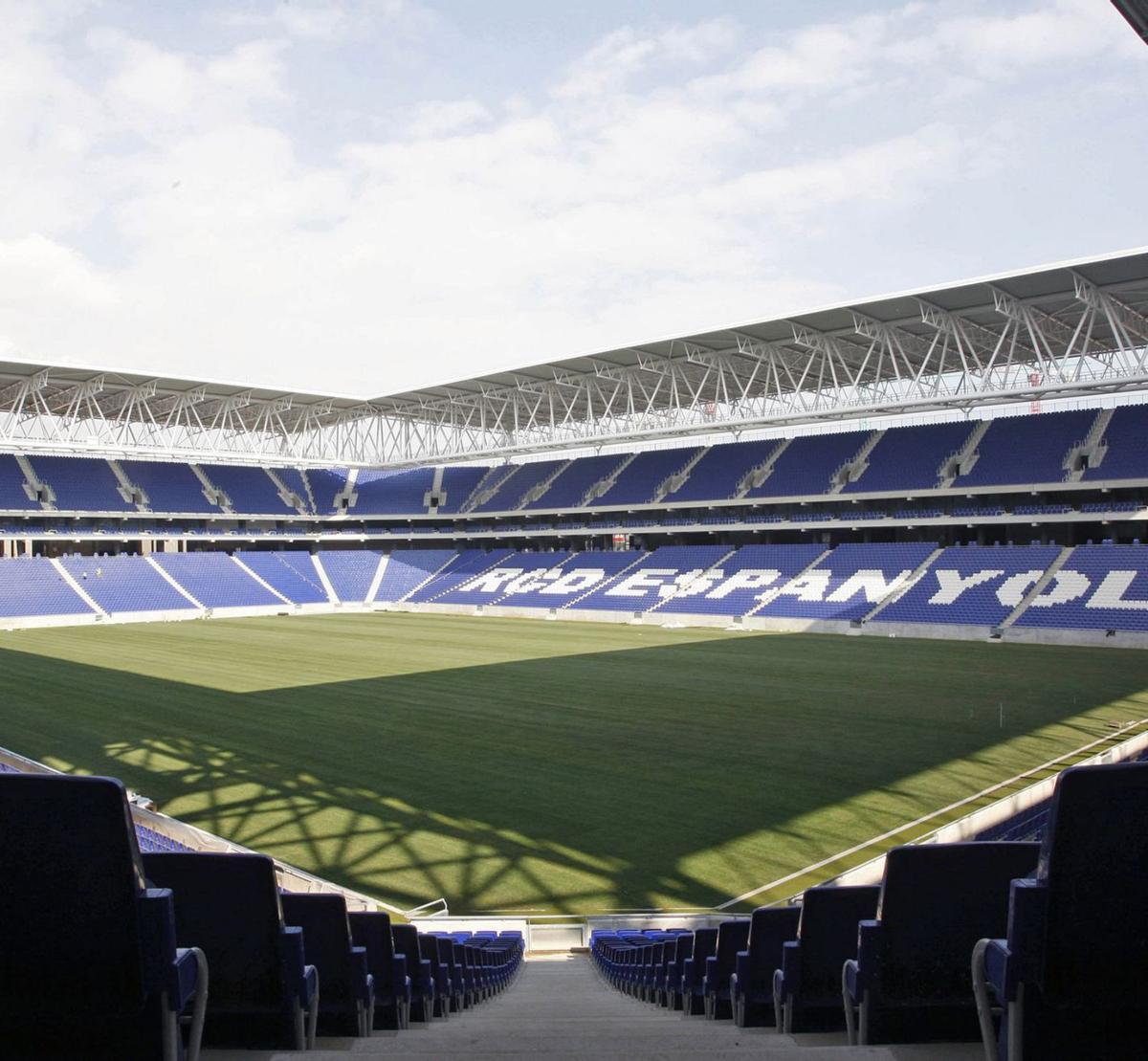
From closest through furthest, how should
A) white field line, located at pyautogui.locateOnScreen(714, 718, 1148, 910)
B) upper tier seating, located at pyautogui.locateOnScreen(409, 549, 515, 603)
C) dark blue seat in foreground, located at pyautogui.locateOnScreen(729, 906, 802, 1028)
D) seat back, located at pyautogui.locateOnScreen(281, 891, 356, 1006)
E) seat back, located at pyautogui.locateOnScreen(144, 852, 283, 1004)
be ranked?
1. seat back, located at pyautogui.locateOnScreen(144, 852, 283, 1004)
2. seat back, located at pyautogui.locateOnScreen(281, 891, 356, 1006)
3. dark blue seat in foreground, located at pyautogui.locateOnScreen(729, 906, 802, 1028)
4. white field line, located at pyautogui.locateOnScreen(714, 718, 1148, 910)
5. upper tier seating, located at pyautogui.locateOnScreen(409, 549, 515, 603)

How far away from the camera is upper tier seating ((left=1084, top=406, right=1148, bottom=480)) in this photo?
4041 centimetres

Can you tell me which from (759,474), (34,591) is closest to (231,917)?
(759,474)

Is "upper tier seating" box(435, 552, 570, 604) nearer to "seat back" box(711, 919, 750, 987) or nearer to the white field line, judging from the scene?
the white field line

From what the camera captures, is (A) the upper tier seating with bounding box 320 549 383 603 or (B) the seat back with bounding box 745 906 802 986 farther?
(A) the upper tier seating with bounding box 320 549 383 603

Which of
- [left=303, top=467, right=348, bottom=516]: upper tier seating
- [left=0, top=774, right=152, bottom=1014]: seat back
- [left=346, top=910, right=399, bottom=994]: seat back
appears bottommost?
[left=346, top=910, right=399, bottom=994]: seat back

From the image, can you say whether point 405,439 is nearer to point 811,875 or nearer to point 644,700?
point 644,700

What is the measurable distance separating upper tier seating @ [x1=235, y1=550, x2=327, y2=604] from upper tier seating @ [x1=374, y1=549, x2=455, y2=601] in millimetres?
4202

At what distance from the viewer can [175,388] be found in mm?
48969

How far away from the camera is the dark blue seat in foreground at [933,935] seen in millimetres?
2848

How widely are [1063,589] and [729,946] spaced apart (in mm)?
38249

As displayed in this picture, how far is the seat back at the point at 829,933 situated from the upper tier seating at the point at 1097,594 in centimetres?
3640

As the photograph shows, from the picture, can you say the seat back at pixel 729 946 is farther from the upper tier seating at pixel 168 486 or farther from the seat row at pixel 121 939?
the upper tier seating at pixel 168 486

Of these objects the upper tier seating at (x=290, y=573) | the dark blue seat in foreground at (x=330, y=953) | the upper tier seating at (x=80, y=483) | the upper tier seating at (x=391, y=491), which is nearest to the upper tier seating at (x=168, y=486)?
the upper tier seating at (x=80, y=483)

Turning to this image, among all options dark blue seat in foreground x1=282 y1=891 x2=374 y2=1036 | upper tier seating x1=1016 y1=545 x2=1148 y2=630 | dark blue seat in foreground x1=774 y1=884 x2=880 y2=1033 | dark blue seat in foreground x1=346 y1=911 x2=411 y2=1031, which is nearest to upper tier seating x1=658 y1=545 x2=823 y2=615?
upper tier seating x1=1016 y1=545 x2=1148 y2=630
